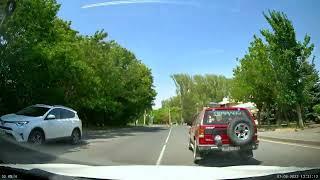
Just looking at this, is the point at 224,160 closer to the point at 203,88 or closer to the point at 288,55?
the point at 288,55

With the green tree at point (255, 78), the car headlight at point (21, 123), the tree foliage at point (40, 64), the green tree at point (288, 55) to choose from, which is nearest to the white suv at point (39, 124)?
the car headlight at point (21, 123)

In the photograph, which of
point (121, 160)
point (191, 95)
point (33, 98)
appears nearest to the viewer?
point (121, 160)

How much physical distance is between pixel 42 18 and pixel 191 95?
7463cm

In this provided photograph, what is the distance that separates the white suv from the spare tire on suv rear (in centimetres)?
851

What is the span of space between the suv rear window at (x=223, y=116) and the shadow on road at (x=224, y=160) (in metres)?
1.06

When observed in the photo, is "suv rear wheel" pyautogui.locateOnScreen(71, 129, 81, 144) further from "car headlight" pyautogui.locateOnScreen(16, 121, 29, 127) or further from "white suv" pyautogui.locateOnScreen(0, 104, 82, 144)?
"car headlight" pyautogui.locateOnScreen(16, 121, 29, 127)

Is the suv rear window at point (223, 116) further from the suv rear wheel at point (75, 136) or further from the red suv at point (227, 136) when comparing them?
the suv rear wheel at point (75, 136)

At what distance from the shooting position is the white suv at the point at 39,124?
19.4 m

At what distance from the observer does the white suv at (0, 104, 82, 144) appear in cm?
1941

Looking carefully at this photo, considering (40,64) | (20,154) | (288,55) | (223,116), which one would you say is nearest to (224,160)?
(223,116)

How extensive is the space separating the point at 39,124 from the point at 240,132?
8780mm

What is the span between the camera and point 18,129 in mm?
19312

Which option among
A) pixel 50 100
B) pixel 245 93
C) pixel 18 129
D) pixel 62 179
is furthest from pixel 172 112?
pixel 62 179

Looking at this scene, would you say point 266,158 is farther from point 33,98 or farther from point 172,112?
point 172,112
